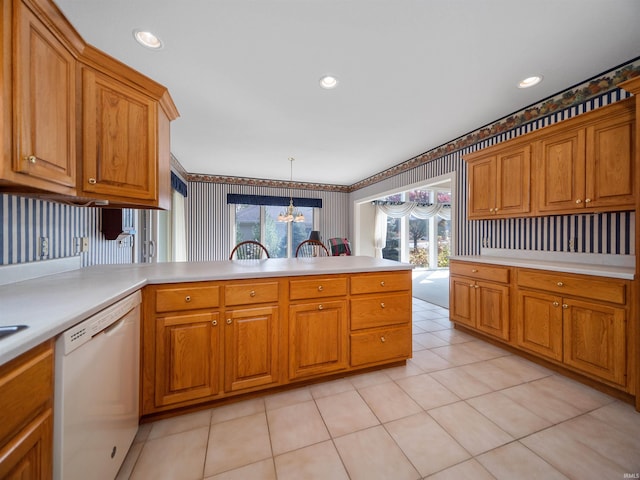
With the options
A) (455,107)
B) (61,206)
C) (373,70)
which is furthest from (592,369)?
(61,206)

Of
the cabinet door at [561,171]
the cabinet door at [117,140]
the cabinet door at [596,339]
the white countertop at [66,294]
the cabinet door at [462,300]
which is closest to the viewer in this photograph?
the white countertop at [66,294]

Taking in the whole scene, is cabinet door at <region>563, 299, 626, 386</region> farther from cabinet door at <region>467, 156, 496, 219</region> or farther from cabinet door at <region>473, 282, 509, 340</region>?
cabinet door at <region>467, 156, 496, 219</region>

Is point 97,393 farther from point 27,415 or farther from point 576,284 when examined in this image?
point 576,284

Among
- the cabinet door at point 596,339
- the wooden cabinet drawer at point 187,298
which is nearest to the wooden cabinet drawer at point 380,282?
the wooden cabinet drawer at point 187,298

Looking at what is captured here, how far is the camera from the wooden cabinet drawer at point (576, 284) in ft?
5.47

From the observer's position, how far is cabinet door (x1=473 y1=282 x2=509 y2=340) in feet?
7.79

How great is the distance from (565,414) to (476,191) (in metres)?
2.22

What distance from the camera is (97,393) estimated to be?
0.95 metres

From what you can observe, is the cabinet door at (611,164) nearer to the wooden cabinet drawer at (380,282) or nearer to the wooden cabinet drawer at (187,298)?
the wooden cabinet drawer at (380,282)

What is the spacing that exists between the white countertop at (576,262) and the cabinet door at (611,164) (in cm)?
49

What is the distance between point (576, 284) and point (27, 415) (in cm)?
295

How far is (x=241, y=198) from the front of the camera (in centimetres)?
593

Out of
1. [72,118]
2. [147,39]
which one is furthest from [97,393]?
[147,39]

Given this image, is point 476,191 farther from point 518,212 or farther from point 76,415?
point 76,415
